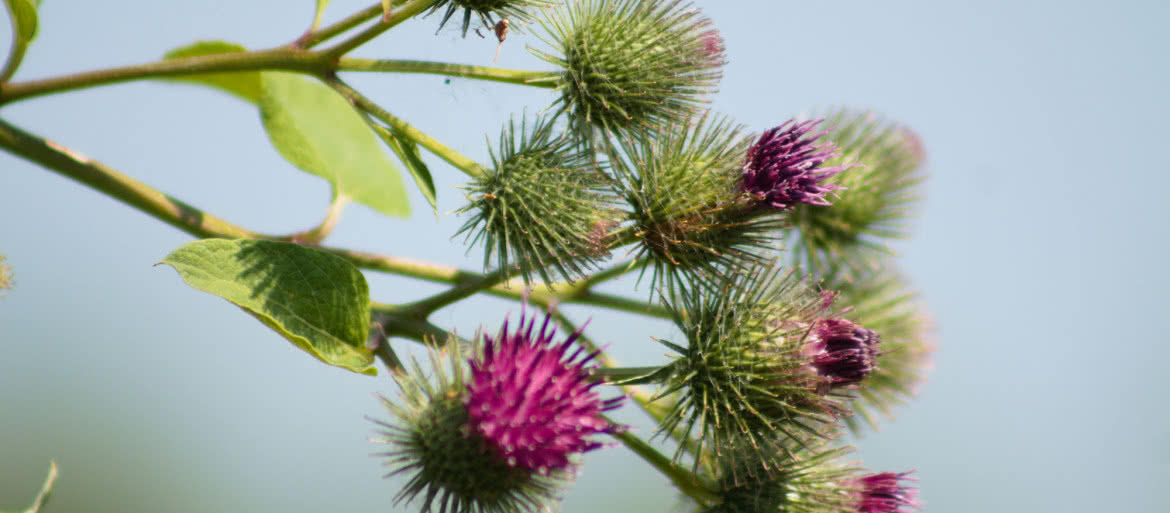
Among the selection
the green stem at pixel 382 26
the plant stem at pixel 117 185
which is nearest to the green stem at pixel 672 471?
the plant stem at pixel 117 185

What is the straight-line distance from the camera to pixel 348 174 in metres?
2.46

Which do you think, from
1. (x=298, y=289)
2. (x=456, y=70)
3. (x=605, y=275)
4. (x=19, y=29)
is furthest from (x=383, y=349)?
(x=19, y=29)

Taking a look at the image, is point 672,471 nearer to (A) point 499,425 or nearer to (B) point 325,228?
(A) point 499,425

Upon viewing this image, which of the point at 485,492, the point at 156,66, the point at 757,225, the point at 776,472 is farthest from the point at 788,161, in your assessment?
the point at 156,66

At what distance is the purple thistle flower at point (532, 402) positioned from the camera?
1.34 metres

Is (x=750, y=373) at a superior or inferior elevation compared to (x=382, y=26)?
inferior

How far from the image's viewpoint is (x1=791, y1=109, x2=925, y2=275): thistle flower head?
8.15 feet

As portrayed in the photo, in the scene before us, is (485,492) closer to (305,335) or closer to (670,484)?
(305,335)

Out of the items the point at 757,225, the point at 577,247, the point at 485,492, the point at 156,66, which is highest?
the point at 156,66

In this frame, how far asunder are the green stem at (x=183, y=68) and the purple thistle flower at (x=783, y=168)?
794 millimetres

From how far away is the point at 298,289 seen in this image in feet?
4.91

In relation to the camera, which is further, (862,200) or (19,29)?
(862,200)

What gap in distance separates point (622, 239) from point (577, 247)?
4.2 inches

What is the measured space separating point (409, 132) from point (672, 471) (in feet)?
2.60
